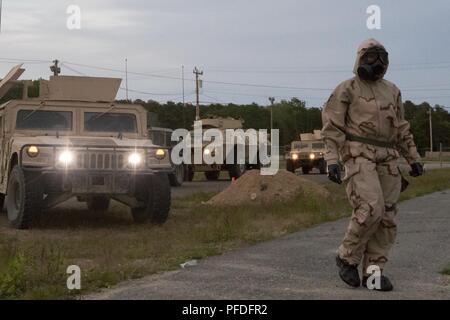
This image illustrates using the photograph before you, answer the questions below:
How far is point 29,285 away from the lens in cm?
547

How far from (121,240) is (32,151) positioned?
6.24 feet

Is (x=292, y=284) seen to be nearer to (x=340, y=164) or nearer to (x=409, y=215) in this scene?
(x=340, y=164)

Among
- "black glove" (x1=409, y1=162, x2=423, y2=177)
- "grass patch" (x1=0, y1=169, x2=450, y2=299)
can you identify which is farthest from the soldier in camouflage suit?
"grass patch" (x1=0, y1=169, x2=450, y2=299)

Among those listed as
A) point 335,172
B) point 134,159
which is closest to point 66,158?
point 134,159

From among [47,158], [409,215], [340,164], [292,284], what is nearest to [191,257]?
[292,284]

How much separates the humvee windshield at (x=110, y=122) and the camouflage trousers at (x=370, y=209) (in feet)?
20.1

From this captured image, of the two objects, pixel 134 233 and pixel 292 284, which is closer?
pixel 292 284

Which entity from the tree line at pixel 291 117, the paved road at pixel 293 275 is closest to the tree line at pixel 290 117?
the tree line at pixel 291 117

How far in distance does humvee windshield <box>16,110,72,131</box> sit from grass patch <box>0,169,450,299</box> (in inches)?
55.7

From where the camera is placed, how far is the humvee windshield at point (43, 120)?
10.6 meters

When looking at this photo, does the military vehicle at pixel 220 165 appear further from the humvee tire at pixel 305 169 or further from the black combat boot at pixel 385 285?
the black combat boot at pixel 385 285

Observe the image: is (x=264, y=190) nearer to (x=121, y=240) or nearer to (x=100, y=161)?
(x=100, y=161)

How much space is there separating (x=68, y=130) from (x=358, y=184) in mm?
6424

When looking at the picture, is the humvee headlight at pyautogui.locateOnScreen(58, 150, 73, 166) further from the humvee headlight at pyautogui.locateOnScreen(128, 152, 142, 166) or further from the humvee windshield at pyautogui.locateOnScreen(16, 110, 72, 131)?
the humvee windshield at pyautogui.locateOnScreen(16, 110, 72, 131)
